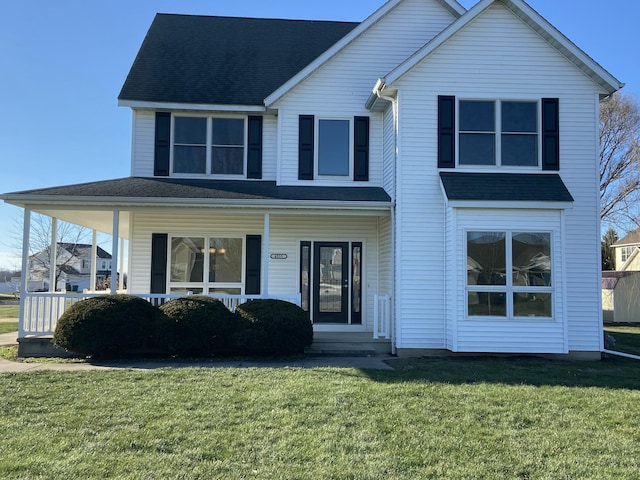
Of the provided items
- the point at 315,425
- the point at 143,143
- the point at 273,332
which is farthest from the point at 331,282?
the point at 315,425

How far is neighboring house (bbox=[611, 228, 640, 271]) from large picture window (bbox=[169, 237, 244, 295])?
28.6m

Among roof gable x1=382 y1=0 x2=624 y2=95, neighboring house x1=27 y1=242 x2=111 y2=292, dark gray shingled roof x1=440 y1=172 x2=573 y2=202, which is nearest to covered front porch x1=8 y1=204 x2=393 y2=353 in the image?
dark gray shingled roof x1=440 y1=172 x2=573 y2=202

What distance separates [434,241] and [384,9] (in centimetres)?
612

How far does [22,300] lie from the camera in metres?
10.7

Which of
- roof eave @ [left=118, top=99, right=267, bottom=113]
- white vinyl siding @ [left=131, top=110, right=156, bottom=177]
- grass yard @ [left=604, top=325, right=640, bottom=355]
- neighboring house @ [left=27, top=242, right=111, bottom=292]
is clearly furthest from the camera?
neighboring house @ [left=27, top=242, right=111, bottom=292]

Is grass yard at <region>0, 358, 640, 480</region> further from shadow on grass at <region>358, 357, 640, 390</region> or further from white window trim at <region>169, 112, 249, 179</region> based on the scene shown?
white window trim at <region>169, 112, 249, 179</region>

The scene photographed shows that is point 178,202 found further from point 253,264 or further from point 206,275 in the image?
point 253,264

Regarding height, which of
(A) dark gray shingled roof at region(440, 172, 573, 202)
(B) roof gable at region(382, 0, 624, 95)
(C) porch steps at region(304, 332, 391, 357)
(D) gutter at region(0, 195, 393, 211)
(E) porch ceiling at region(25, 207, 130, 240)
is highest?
(B) roof gable at region(382, 0, 624, 95)

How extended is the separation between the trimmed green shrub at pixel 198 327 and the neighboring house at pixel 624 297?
17.4 metres

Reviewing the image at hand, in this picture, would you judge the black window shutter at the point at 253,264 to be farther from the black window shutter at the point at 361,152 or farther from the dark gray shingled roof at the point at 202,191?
the black window shutter at the point at 361,152

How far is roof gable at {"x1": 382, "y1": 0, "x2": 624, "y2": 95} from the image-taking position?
10.7m

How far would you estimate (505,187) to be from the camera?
1050 cm

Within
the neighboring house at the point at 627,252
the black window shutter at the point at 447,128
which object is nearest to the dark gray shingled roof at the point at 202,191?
the black window shutter at the point at 447,128

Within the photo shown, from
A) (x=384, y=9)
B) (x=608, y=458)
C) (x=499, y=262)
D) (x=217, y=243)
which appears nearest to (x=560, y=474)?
(x=608, y=458)
